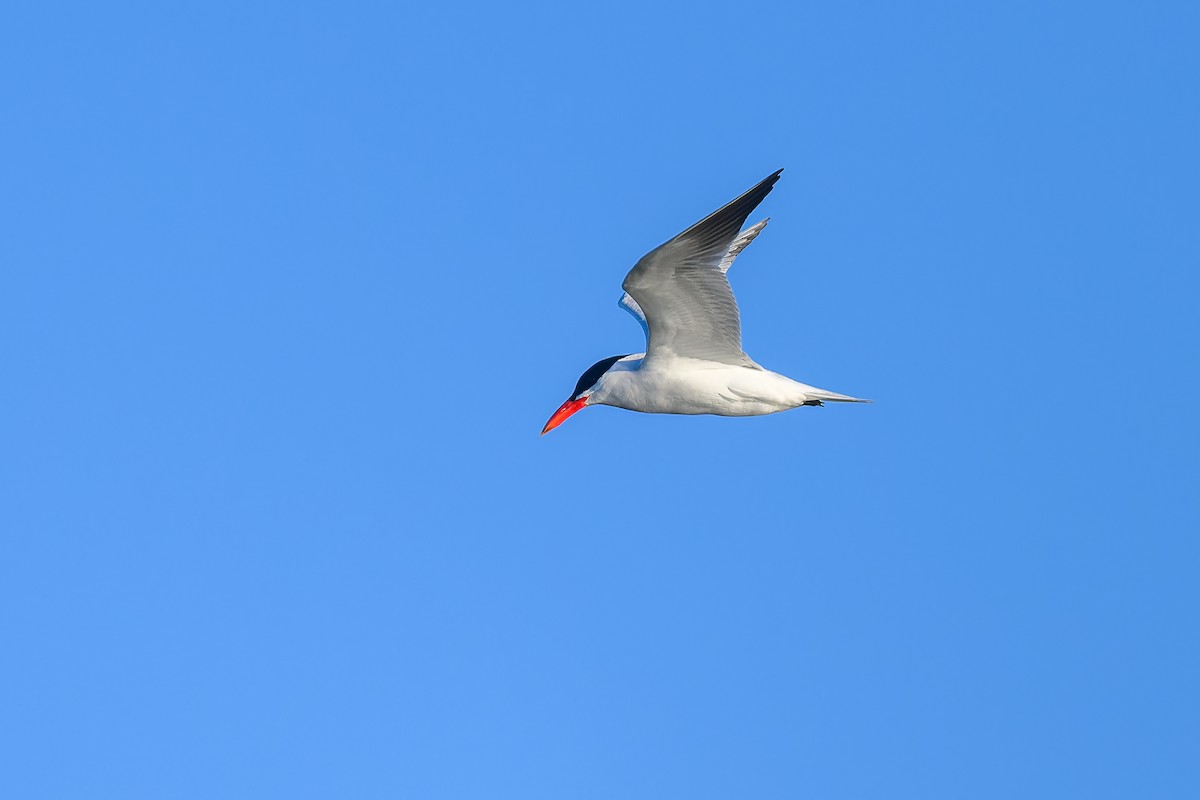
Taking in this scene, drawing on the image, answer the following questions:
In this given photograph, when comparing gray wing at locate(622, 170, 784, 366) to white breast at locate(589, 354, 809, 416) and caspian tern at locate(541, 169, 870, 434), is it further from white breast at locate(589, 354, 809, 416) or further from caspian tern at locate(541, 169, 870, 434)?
white breast at locate(589, 354, 809, 416)

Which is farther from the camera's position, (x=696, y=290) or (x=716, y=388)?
(x=716, y=388)

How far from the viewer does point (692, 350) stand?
16.7 meters

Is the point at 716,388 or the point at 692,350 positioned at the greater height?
the point at 692,350

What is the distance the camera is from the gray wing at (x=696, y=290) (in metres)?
14.9

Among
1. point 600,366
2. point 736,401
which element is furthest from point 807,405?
point 600,366

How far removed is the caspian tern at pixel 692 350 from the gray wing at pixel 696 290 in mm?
10

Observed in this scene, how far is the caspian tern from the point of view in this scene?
15.2m

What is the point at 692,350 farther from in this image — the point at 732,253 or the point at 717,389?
the point at 732,253

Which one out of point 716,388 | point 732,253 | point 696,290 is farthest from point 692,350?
point 732,253

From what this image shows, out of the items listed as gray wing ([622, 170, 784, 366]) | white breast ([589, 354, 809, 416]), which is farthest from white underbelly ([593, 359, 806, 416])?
gray wing ([622, 170, 784, 366])

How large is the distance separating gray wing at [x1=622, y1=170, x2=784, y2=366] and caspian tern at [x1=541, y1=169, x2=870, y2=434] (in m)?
0.01

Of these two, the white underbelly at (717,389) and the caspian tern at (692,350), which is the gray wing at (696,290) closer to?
the caspian tern at (692,350)

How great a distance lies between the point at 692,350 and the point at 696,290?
105 centimetres

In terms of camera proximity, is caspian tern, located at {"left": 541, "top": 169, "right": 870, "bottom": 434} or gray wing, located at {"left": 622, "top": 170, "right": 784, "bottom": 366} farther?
caspian tern, located at {"left": 541, "top": 169, "right": 870, "bottom": 434}
